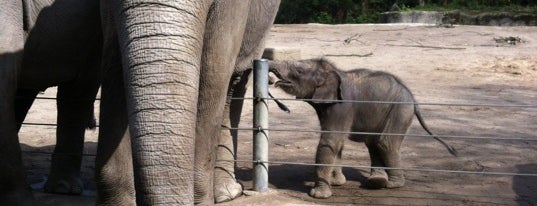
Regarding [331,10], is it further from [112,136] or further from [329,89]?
[112,136]

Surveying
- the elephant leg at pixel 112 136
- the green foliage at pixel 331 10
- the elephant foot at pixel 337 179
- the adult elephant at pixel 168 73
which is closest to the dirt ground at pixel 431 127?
the elephant foot at pixel 337 179

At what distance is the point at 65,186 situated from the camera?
635 cm

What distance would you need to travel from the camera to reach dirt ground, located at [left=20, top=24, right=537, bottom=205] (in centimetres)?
651

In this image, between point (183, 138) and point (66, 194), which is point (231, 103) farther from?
point (183, 138)

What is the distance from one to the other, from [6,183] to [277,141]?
3544mm

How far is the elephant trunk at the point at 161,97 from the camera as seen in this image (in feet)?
10.9

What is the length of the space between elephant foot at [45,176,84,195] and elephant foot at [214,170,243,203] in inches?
36.2

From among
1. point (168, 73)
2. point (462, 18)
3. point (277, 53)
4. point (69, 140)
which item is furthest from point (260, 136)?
point (462, 18)

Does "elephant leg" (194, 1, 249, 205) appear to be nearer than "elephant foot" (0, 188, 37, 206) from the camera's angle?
Yes

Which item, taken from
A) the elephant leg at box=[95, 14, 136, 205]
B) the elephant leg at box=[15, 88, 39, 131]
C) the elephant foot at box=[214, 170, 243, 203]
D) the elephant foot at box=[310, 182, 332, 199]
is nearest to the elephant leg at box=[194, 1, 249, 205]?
the elephant leg at box=[95, 14, 136, 205]

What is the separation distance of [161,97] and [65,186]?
320 cm

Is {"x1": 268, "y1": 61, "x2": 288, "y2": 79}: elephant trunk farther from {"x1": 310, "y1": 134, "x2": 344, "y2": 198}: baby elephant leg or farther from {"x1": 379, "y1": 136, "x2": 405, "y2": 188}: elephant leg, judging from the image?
{"x1": 379, "y1": 136, "x2": 405, "y2": 188}: elephant leg

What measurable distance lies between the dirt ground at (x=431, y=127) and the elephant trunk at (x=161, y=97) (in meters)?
2.71

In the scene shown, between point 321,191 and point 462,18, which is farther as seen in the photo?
point 462,18
